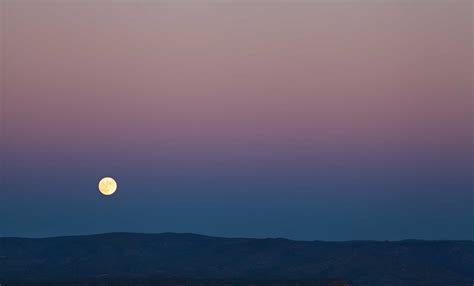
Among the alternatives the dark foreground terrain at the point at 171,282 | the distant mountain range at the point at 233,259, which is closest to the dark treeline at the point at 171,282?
the dark foreground terrain at the point at 171,282

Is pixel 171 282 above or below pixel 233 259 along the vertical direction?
below

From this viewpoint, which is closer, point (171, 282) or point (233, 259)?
point (171, 282)

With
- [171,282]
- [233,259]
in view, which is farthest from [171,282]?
[233,259]

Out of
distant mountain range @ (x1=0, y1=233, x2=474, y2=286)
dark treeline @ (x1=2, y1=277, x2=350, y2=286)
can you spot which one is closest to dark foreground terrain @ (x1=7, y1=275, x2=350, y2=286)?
dark treeline @ (x1=2, y1=277, x2=350, y2=286)

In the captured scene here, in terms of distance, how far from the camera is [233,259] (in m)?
114

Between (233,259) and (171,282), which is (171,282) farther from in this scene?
(233,259)

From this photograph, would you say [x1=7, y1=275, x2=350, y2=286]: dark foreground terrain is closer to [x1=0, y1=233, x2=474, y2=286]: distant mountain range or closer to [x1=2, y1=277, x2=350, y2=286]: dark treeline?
[x1=2, y1=277, x2=350, y2=286]: dark treeline

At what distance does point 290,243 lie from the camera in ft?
392

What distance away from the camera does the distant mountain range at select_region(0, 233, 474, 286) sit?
100938mm

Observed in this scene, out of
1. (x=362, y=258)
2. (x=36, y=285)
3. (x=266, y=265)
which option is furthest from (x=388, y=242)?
(x=36, y=285)

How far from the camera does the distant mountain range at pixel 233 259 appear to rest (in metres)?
101

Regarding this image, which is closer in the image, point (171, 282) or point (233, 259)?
point (171, 282)

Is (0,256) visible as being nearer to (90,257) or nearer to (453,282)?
(90,257)

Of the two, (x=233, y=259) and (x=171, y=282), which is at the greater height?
(x=233, y=259)
